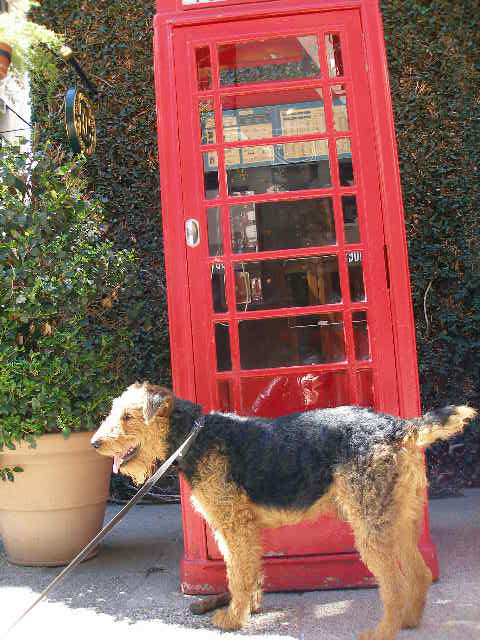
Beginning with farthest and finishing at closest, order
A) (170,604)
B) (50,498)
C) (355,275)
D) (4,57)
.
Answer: (4,57)
(50,498)
(355,275)
(170,604)

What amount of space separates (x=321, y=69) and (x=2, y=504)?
2727 mm

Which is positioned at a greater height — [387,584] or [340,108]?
[340,108]

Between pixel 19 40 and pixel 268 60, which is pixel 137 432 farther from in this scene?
pixel 19 40

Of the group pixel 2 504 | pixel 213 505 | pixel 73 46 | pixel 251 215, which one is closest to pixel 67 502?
pixel 2 504

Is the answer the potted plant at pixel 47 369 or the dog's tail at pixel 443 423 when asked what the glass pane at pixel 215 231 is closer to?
the potted plant at pixel 47 369

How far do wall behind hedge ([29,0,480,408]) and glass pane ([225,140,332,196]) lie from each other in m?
1.70

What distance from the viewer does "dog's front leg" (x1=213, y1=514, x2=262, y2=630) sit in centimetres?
253

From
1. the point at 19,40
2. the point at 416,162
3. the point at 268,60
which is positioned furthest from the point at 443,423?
the point at 19,40

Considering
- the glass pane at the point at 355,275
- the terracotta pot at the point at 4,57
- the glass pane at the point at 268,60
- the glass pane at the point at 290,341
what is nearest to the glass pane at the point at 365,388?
the glass pane at the point at 290,341

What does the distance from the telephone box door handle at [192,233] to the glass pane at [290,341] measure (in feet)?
1.44

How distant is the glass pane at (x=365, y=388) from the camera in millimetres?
2975

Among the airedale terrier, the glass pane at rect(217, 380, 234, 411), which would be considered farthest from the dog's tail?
the glass pane at rect(217, 380, 234, 411)

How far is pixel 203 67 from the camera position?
3027 mm

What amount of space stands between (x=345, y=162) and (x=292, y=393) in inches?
44.3
